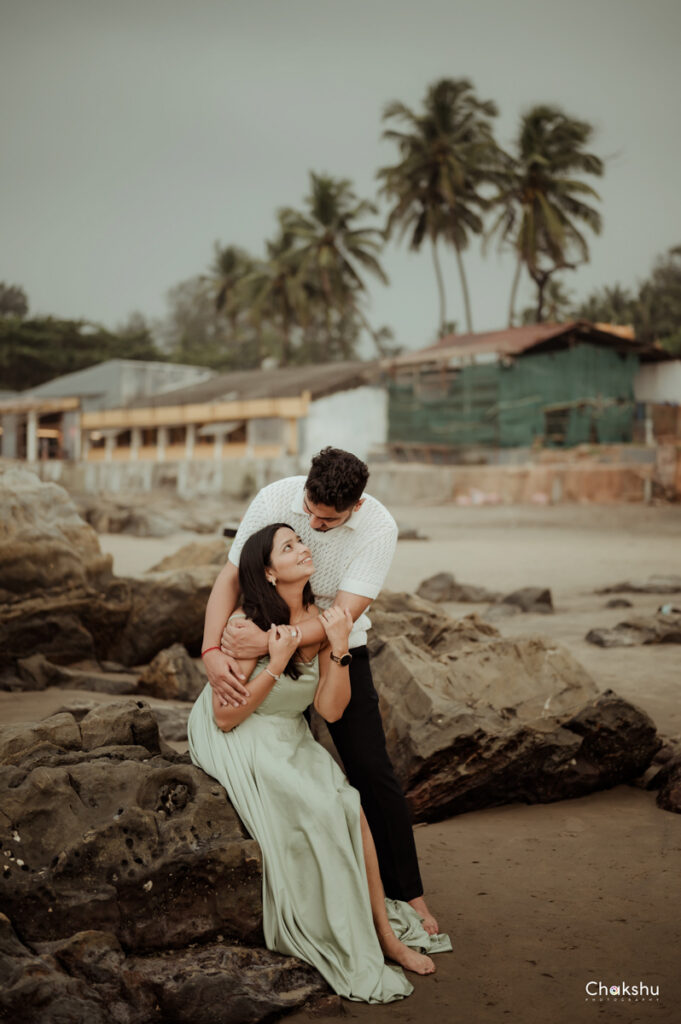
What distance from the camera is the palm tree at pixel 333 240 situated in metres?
43.0

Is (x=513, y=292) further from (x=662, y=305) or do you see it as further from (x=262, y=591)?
(x=262, y=591)

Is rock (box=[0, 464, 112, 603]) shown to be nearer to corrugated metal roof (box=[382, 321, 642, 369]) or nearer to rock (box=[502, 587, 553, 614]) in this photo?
rock (box=[502, 587, 553, 614])

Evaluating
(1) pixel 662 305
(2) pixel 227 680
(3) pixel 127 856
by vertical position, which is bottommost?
(3) pixel 127 856

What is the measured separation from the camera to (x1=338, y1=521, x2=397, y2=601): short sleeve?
306 cm

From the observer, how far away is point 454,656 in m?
5.11

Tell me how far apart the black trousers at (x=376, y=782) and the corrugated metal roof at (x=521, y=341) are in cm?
2771

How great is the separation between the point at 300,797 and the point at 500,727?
1830 mm

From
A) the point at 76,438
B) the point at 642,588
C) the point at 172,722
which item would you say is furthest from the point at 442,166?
the point at 172,722

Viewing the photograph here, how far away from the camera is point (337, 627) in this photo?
2945 mm

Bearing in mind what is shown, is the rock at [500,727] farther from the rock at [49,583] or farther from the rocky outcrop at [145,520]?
the rocky outcrop at [145,520]

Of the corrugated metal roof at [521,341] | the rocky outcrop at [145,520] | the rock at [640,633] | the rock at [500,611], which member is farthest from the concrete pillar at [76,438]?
the rock at [640,633]

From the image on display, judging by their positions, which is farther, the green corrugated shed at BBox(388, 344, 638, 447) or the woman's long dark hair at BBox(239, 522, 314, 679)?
the green corrugated shed at BBox(388, 344, 638, 447)

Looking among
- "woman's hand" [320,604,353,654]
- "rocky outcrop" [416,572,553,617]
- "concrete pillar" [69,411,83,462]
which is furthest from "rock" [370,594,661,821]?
"concrete pillar" [69,411,83,462]

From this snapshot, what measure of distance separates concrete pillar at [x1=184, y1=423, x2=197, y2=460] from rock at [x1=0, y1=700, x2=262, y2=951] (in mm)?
32056
